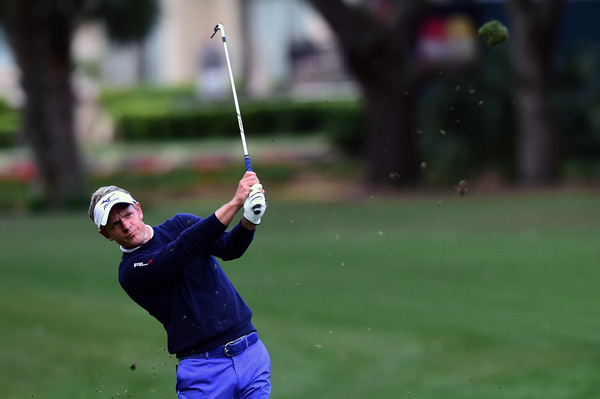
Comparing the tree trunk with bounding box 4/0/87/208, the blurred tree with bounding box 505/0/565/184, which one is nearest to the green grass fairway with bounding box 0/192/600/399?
the blurred tree with bounding box 505/0/565/184

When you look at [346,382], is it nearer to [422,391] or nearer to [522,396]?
[422,391]

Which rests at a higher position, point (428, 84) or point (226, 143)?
point (428, 84)

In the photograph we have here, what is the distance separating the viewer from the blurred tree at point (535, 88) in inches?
787

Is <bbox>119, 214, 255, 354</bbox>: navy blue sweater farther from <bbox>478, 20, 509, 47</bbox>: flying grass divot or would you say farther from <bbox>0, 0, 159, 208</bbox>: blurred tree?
<bbox>0, 0, 159, 208</bbox>: blurred tree

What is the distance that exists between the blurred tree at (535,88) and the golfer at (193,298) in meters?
15.4

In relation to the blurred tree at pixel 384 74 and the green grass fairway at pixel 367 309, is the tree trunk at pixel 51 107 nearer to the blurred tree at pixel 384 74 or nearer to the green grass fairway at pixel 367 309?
the green grass fairway at pixel 367 309

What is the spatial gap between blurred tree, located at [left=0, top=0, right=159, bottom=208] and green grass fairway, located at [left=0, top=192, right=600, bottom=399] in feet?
10.2

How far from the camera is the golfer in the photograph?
5234 mm

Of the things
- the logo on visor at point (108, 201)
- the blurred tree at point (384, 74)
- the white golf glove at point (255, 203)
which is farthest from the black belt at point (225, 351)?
the blurred tree at point (384, 74)

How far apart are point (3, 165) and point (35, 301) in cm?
1720

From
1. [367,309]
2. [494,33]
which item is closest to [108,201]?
[494,33]

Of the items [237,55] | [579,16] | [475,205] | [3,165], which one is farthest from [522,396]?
[237,55]

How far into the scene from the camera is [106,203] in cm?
517

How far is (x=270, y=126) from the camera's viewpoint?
1305 inches
